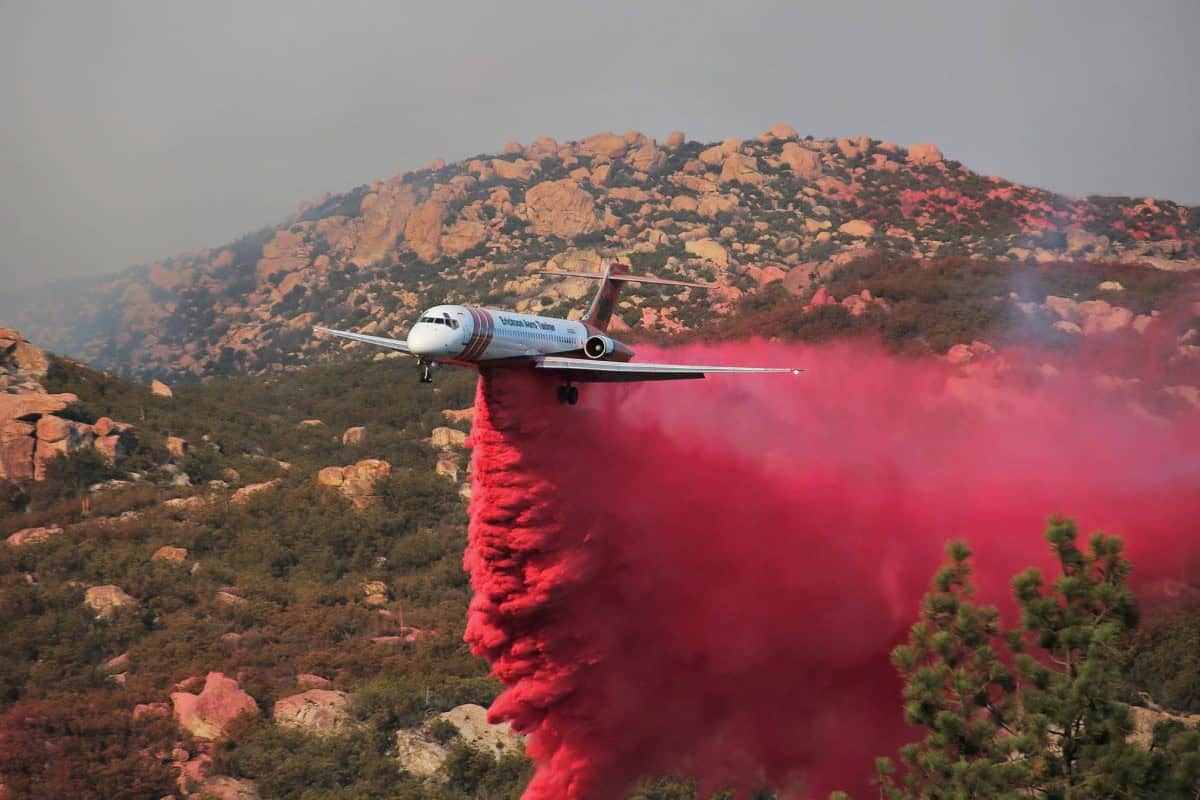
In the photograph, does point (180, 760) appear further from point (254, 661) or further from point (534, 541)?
point (534, 541)

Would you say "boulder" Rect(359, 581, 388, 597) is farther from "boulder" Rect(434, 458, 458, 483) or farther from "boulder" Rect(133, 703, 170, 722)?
"boulder" Rect(434, 458, 458, 483)

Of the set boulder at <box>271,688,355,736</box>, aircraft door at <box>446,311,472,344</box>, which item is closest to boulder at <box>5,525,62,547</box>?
boulder at <box>271,688,355,736</box>

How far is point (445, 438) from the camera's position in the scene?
110m

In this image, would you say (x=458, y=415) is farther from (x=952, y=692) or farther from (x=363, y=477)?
(x=952, y=692)

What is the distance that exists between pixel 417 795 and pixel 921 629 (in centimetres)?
2908

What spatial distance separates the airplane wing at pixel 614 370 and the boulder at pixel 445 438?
73756 millimetres

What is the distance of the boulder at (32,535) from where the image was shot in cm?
8005

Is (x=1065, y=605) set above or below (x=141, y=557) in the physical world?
above

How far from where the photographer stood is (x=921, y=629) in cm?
3067

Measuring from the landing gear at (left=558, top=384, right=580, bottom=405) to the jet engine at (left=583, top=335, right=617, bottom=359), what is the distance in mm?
3627

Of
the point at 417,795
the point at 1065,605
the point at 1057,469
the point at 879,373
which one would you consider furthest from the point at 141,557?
the point at 1065,605

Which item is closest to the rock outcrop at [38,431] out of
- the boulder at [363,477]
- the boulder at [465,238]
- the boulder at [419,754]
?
the boulder at [363,477]

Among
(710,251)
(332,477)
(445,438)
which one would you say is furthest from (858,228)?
(332,477)

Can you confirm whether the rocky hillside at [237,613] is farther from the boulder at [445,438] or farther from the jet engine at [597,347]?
the jet engine at [597,347]
